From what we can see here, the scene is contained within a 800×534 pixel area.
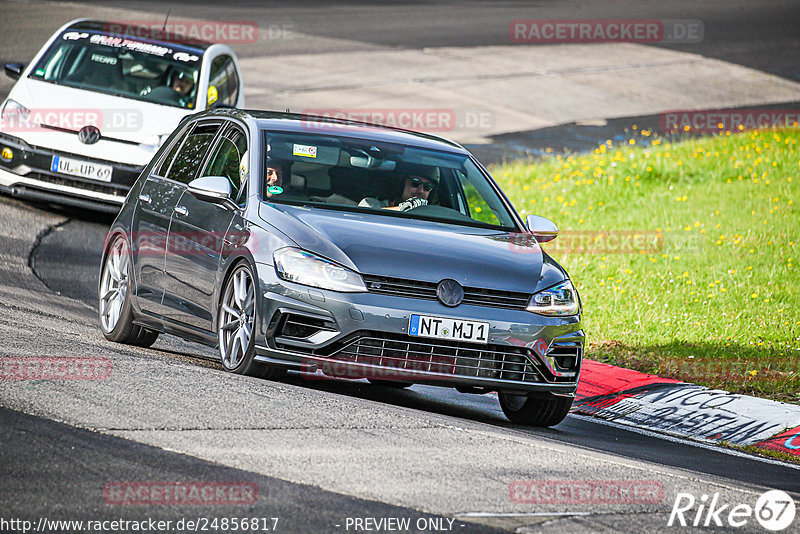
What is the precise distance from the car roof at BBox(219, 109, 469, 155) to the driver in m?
0.34

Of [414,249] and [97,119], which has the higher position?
[97,119]

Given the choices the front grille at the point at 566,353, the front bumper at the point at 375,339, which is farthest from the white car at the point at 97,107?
the front grille at the point at 566,353

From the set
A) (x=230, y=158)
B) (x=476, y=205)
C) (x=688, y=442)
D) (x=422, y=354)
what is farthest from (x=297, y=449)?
(x=688, y=442)

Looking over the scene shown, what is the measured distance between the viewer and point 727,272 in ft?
43.4

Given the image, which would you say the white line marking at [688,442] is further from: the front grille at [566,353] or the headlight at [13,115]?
the headlight at [13,115]

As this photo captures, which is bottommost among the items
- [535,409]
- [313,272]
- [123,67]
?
[535,409]

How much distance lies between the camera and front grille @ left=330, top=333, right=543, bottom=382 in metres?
7.53

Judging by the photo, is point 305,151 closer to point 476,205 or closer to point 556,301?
point 476,205

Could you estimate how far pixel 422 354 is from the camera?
24.8 feet

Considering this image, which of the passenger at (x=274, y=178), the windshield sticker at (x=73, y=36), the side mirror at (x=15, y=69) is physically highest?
the windshield sticker at (x=73, y=36)

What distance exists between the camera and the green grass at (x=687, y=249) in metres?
10.8

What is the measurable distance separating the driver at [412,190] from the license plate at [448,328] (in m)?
1.22

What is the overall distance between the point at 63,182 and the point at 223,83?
3.09 metres

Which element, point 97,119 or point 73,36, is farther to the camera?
point 73,36
